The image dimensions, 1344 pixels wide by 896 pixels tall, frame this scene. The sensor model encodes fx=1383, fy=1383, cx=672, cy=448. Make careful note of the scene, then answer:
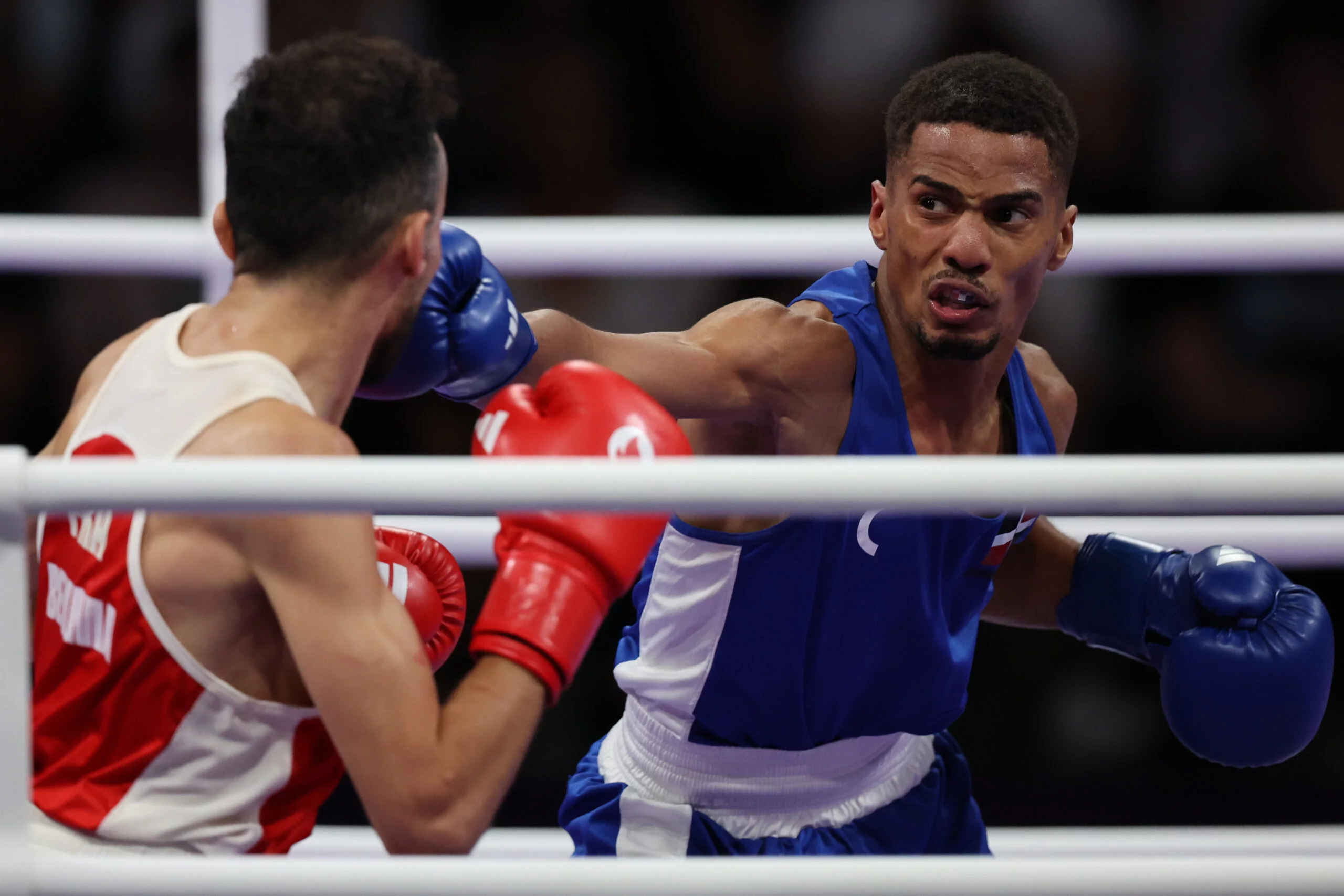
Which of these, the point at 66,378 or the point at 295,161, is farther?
the point at 66,378

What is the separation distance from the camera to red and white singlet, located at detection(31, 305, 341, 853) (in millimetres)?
1180

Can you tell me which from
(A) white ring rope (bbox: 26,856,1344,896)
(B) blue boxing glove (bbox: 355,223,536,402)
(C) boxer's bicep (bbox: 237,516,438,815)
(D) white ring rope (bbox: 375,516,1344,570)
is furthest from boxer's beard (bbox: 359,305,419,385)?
(A) white ring rope (bbox: 26,856,1344,896)

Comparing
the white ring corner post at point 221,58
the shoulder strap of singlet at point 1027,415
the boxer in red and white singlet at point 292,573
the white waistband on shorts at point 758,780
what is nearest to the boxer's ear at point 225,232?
the boxer in red and white singlet at point 292,573

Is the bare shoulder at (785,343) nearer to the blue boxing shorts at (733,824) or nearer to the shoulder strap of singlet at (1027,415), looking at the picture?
the shoulder strap of singlet at (1027,415)

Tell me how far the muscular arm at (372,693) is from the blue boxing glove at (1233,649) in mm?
893

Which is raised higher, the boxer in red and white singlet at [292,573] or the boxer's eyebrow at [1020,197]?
the boxer's eyebrow at [1020,197]

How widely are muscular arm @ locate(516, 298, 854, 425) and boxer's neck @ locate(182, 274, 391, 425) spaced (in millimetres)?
311

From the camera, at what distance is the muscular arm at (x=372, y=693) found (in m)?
1.13

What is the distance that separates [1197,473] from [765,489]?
0.30 metres

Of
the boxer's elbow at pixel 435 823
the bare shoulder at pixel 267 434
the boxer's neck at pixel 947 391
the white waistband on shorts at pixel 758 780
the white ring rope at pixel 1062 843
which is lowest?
the white ring rope at pixel 1062 843

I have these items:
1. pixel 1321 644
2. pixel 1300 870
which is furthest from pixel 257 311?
pixel 1321 644

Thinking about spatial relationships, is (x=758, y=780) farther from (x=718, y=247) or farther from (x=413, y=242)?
(x=413, y=242)

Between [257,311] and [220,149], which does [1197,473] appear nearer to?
[257,311]

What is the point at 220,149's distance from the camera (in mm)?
1921
